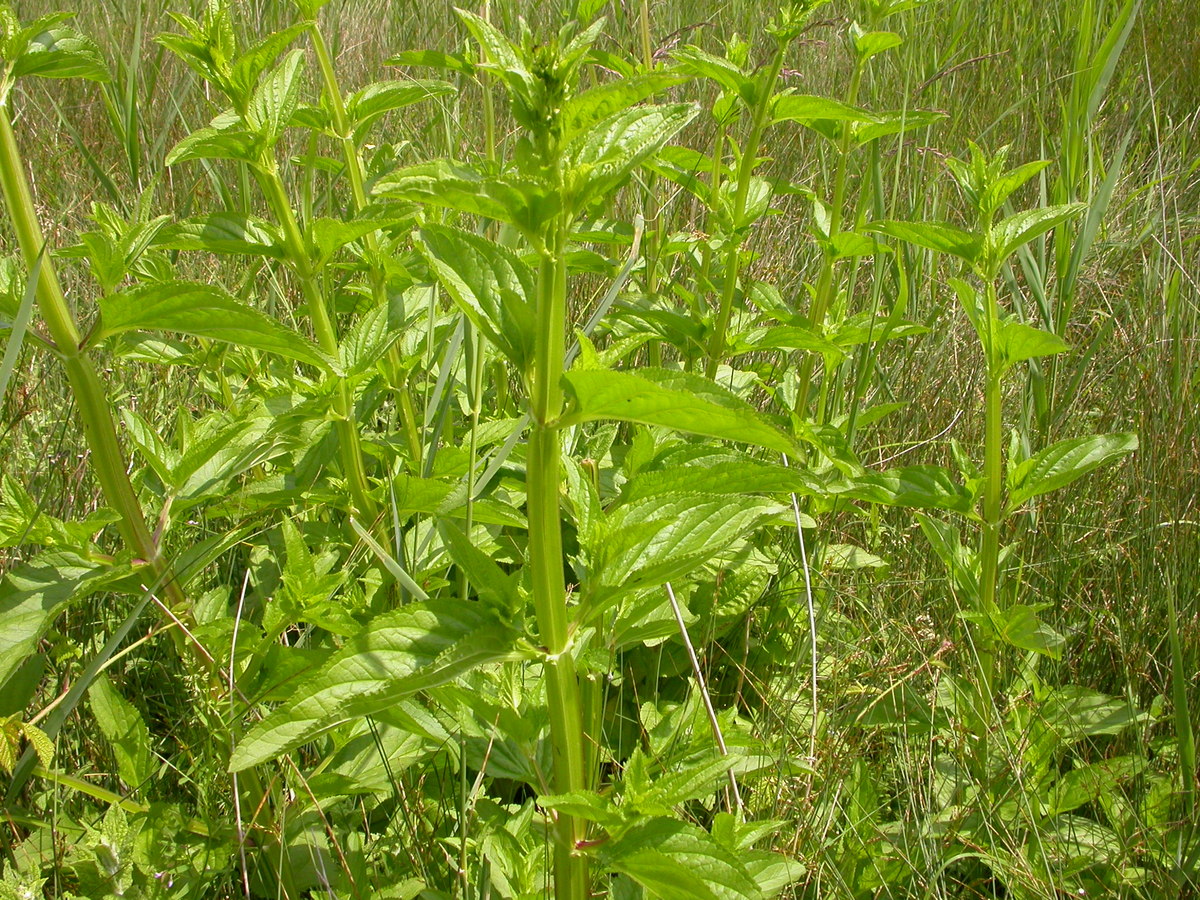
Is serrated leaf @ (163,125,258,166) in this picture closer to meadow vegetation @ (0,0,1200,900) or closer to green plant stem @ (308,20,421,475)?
meadow vegetation @ (0,0,1200,900)

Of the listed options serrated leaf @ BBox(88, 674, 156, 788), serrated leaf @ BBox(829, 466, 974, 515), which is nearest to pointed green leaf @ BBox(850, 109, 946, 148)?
serrated leaf @ BBox(829, 466, 974, 515)

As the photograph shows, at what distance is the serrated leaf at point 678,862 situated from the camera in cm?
97

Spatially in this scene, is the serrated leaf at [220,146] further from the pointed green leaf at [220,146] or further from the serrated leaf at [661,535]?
the serrated leaf at [661,535]

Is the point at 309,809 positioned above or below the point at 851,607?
above

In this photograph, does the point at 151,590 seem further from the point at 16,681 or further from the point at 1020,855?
the point at 1020,855

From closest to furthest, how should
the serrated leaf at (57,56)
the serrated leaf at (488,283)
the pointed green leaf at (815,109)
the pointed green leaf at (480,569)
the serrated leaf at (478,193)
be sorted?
the serrated leaf at (478,193) → the serrated leaf at (488,283) → the pointed green leaf at (480,569) → the serrated leaf at (57,56) → the pointed green leaf at (815,109)

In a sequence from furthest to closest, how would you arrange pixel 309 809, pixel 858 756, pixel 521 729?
1. pixel 858 756
2. pixel 309 809
3. pixel 521 729

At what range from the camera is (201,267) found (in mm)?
2816

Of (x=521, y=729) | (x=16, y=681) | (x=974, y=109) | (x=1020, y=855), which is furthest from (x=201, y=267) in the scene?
(x=974, y=109)

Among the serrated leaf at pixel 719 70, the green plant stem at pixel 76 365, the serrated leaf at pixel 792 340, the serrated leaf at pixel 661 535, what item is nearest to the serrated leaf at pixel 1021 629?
the serrated leaf at pixel 792 340

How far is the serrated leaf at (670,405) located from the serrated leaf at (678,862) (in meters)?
0.44

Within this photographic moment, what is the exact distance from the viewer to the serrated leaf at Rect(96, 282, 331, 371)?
3.47 ft

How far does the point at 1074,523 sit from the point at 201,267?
2.38m

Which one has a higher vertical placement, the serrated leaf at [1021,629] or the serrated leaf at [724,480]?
the serrated leaf at [724,480]
